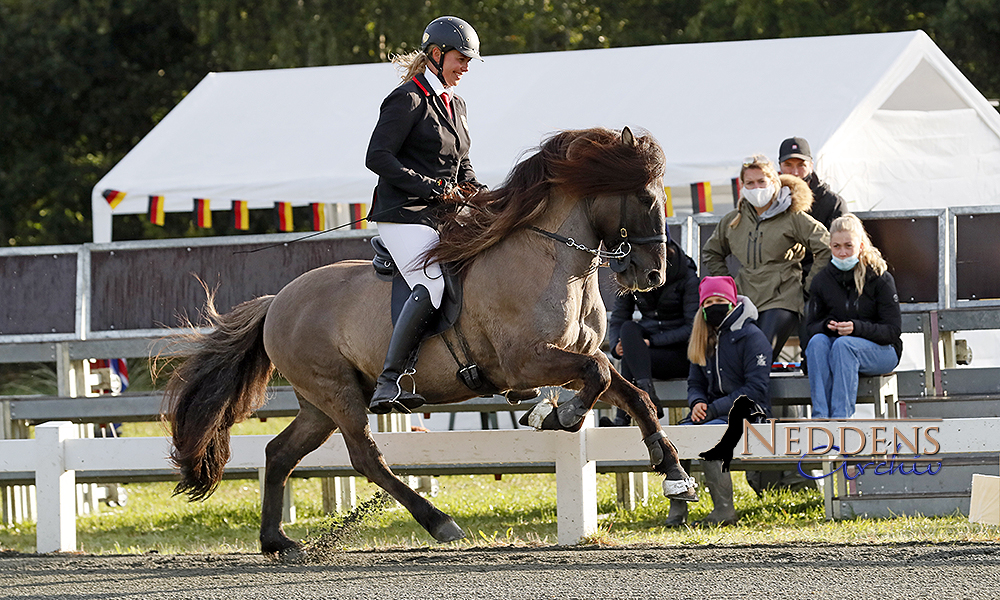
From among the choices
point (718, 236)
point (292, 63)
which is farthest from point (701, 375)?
point (292, 63)

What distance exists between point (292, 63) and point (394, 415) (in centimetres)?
1583

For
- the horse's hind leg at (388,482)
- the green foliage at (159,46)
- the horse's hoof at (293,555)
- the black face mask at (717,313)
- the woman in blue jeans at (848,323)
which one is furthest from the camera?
the green foliage at (159,46)

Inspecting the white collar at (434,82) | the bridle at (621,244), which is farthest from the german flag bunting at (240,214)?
the bridle at (621,244)

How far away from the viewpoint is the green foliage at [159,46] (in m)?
24.5

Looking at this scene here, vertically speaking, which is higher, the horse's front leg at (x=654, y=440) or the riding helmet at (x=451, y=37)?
the riding helmet at (x=451, y=37)

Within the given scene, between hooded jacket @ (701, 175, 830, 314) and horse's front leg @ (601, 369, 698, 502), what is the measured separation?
254 cm

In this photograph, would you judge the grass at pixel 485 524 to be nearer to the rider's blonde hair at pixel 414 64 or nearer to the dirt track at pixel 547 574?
the dirt track at pixel 547 574

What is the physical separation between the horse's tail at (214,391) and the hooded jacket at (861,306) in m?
3.40

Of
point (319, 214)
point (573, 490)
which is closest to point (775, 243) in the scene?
point (573, 490)

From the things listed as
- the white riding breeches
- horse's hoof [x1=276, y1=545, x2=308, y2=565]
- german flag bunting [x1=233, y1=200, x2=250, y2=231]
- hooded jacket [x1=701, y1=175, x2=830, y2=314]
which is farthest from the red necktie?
german flag bunting [x1=233, y1=200, x2=250, y2=231]

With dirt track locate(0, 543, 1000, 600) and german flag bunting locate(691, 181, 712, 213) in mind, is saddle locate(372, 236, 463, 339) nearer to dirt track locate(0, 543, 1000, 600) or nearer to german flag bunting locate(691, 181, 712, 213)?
dirt track locate(0, 543, 1000, 600)

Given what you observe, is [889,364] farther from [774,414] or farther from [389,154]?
[389,154]

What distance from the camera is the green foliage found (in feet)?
80.5

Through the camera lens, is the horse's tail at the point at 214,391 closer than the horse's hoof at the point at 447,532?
No
